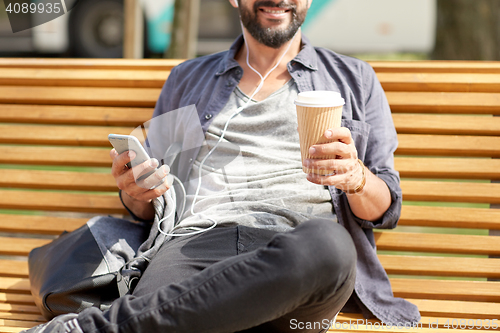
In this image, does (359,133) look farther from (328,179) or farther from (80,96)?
(80,96)

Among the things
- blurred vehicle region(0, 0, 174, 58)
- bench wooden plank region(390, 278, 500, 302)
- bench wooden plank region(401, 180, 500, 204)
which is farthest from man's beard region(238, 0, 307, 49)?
blurred vehicle region(0, 0, 174, 58)

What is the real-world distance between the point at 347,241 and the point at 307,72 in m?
1.02

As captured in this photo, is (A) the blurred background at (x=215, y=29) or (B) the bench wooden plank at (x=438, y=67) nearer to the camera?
(B) the bench wooden plank at (x=438, y=67)

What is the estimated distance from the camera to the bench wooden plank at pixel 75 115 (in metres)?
2.84

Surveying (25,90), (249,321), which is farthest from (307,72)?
(25,90)

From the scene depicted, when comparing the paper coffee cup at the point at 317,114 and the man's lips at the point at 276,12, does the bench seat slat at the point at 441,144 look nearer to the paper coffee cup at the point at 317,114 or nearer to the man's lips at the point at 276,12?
the man's lips at the point at 276,12

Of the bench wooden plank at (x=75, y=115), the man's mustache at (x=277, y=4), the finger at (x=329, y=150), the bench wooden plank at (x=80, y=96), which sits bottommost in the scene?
the bench wooden plank at (x=75, y=115)

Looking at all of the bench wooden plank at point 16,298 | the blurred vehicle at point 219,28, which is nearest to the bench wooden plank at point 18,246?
the bench wooden plank at point 16,298

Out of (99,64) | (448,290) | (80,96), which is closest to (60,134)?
(80,96)

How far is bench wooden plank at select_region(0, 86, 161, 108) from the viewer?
287cm

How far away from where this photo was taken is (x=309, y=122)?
5.73 ft

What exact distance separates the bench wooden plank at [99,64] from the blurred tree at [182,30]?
1.36 meters

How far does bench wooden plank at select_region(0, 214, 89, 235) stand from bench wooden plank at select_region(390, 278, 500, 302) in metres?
1.67

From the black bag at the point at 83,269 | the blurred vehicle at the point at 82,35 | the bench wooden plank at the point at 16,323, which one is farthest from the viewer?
the blurred vehicle at the point at 82,35
